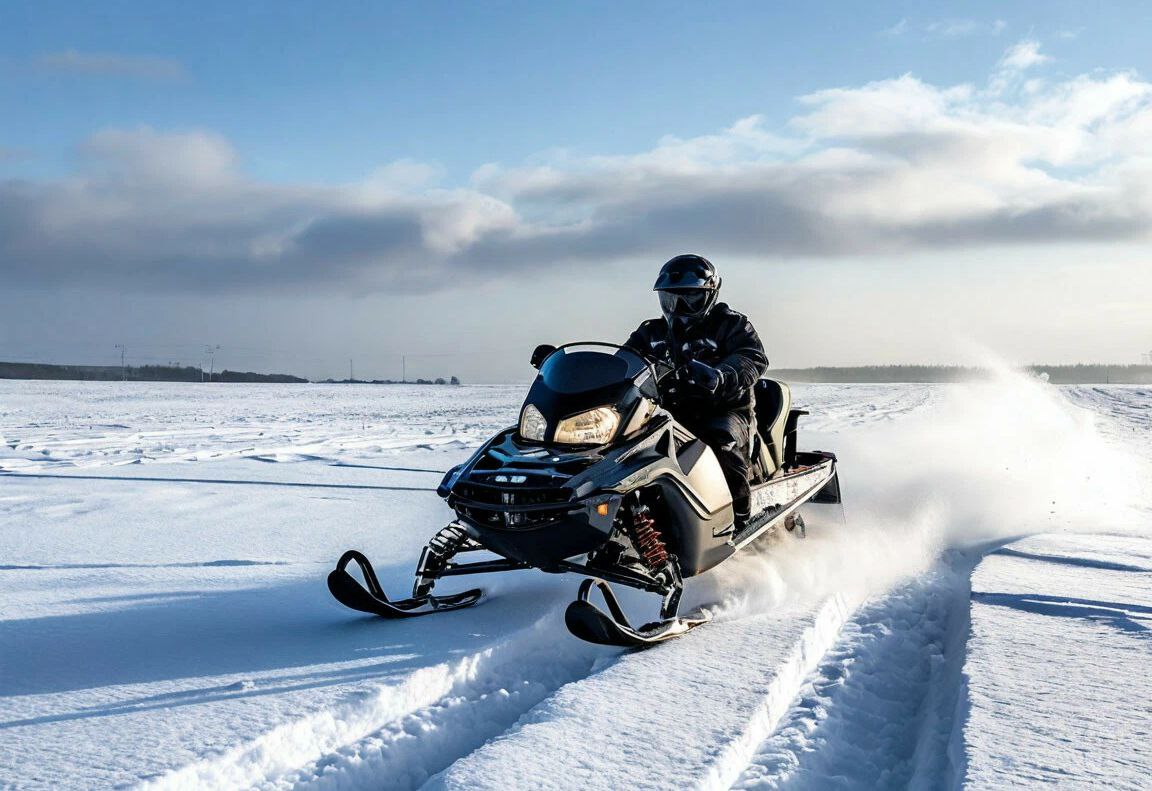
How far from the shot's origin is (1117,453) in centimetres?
1297

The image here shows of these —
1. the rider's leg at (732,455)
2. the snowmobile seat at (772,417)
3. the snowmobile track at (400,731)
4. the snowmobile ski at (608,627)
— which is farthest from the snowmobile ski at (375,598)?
the snowmobile seat at (772,417)

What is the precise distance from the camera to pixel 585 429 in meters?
4.04

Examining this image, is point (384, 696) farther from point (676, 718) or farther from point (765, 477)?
point (765, 477)

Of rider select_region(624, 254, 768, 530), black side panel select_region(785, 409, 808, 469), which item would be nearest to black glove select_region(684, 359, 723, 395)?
rider select_region(624, 254, 768, 530)

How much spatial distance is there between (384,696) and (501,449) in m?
1.41

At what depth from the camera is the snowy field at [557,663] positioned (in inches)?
103

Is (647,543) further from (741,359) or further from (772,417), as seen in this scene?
(772,417)

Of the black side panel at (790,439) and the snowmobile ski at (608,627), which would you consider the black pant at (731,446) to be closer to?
the snowmobile ski at (608,627)

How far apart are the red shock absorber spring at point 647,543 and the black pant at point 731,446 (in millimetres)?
825

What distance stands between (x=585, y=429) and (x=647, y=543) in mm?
613

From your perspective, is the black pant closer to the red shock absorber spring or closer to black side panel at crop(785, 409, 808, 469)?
the red shock absorber spring

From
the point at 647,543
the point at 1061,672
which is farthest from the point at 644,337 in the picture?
the point at 1061,672

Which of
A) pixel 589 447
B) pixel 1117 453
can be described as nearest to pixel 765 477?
pixel 589 447

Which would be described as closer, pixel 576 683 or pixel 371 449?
pixel 576 683
